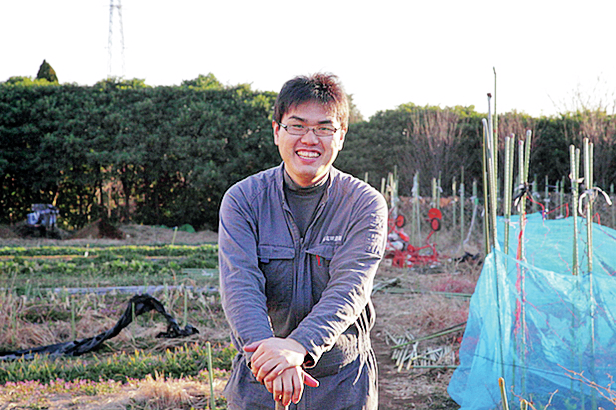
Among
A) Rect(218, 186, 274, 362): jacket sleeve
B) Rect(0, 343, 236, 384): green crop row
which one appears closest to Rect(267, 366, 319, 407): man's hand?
Rect(218, 186, 274, 362): jacket sleeve

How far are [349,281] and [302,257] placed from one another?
160 mm

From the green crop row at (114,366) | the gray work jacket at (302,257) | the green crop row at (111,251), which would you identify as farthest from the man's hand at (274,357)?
the green crop row at (111,251)

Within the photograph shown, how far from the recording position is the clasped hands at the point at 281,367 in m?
1.37

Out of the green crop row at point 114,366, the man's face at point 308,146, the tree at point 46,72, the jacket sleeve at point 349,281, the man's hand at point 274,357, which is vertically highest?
the tree at point 46,72

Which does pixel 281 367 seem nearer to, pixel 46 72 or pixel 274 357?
pixel 274 357

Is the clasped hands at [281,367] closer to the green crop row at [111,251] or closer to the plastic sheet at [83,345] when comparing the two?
the plastic sheet at [83,345]

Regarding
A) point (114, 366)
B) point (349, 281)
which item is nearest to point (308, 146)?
point (349, 281)

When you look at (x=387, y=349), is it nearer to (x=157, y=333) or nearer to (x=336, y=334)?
(x=157, y=333)

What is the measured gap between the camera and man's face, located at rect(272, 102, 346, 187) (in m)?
1.68

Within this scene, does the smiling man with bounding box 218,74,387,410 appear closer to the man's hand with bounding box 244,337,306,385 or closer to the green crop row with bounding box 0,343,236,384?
the man's hand with bounding box 244,337,306,385

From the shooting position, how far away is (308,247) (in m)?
1.65

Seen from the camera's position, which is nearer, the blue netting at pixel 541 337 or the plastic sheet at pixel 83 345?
the blue netting at pixel 541 337

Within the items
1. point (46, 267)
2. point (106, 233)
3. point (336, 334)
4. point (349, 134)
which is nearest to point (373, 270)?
point (336, 334)

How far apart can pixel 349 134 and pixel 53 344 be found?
46.3 ft
